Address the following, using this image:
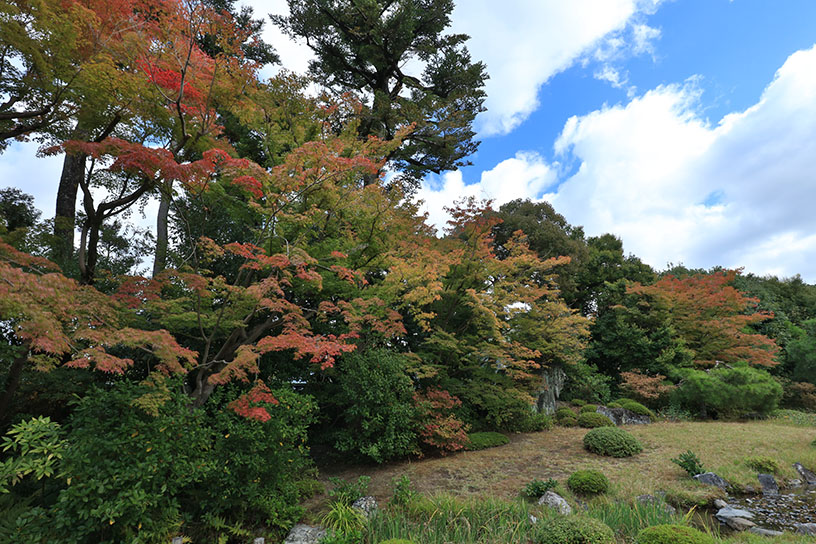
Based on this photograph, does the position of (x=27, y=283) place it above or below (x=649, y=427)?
above

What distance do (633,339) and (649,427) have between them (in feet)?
16.9

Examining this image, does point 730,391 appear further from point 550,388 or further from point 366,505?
point 366,505

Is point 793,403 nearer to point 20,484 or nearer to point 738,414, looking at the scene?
point 738,414

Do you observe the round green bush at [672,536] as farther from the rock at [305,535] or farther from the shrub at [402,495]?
the rock at [305,535]

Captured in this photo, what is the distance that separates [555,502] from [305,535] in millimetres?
3640

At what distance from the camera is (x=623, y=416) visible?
42.6 ft

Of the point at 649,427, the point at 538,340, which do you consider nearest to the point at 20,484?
the point at 538,340

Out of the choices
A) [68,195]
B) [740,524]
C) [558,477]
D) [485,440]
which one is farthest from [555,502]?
[68,195]

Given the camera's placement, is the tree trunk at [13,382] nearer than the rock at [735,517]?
Yes

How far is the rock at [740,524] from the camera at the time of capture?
5277 mm

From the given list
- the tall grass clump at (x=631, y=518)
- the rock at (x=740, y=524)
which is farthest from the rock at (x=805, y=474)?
the tall grass clump at (x=631, y=518)

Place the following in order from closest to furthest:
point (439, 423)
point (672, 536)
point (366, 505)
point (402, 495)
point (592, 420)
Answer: point (672, 536) < point (366, 505) < point (402, 495) < point (439, 423) < point (592, 420)

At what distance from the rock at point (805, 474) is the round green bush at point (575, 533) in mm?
6815

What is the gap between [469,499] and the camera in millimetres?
5547
